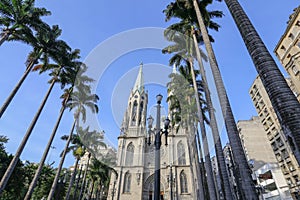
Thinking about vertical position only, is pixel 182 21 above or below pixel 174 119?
above

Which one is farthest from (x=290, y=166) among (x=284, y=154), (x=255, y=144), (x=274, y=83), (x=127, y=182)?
(x=274, y=83)

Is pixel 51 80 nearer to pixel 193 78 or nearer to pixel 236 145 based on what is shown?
pixel 193 78

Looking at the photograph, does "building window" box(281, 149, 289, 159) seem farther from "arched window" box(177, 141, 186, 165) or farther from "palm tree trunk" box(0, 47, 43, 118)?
"palm tree trunk" box(0, 47, 43, 118)

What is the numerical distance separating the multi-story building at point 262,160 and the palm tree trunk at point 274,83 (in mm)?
29616

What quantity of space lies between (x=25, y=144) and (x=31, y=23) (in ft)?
34.1

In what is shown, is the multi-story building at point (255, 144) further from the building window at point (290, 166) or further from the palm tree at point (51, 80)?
the palm tree at point (51, 80)

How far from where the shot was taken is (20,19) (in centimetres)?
1372

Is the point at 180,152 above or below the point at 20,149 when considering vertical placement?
above

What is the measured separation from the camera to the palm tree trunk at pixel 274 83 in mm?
3227

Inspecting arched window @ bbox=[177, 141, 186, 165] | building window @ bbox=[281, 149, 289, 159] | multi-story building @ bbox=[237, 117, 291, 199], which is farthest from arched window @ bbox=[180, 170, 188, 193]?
building window @ bbox=[281, 149, 289, 159]

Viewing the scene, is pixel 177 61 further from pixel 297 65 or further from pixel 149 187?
pixel 149 187

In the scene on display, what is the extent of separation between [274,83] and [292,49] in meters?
32.3

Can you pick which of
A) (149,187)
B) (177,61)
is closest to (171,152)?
(149,187)

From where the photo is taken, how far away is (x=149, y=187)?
36281 millimetres
